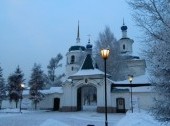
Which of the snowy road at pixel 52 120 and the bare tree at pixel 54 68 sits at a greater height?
the bare tree at pixel 54 68

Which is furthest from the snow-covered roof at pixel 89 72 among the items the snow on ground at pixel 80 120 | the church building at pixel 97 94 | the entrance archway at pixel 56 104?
the snow on ground at pixel 80 120

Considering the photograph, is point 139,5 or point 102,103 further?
point 102,103

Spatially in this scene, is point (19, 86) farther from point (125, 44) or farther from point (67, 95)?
point (125, 44)

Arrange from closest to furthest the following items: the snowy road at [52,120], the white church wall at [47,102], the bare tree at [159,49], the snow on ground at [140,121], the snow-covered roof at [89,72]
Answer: the bare tree at [159,49], the snow on ground at [140,121], the snowy road at [52,120], the snow-covered roof at [89,72], the white church wall at [47,102]

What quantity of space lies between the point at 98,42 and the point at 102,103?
45.2 ft

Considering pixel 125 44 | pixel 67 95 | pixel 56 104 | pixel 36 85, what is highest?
pixel 125 44

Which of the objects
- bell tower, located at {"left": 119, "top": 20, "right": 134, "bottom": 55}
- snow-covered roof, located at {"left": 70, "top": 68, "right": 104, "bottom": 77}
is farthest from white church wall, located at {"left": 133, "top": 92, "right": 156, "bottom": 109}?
bell tower, located at {"left": 119, "top": 20, "right": 134, "bottom": 55}

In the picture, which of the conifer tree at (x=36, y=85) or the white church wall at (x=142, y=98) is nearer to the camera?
the white church wall at (x=142, y=98)

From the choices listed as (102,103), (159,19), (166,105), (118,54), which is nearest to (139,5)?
(159,19)

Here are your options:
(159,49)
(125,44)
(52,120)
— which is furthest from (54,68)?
(159,49)

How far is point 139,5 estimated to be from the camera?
9.77m

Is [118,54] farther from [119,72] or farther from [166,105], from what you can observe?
[166,105]

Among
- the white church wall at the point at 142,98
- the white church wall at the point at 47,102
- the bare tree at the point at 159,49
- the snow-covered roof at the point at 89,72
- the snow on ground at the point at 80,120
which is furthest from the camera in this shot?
the white church wall at the point at 47,102

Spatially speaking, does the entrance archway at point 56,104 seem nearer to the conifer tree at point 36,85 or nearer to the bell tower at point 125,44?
the conifer tree at point 36,85
